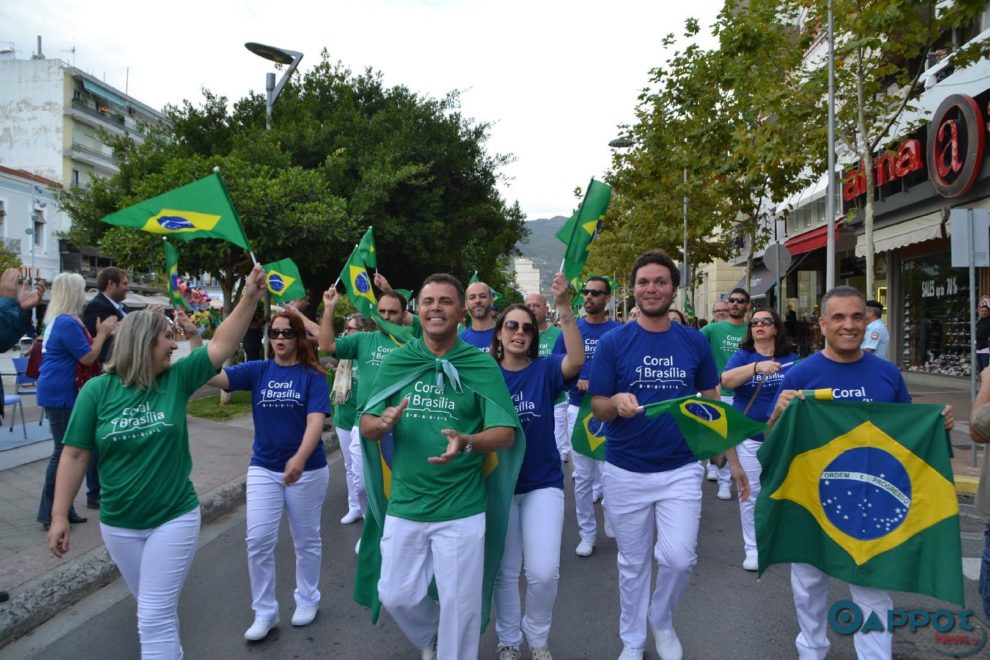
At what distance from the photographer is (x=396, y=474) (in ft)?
11.5

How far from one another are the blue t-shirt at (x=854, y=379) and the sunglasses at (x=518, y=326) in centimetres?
138

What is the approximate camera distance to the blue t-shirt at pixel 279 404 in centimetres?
447

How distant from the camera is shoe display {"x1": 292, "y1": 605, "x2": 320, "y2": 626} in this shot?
4.48 meters

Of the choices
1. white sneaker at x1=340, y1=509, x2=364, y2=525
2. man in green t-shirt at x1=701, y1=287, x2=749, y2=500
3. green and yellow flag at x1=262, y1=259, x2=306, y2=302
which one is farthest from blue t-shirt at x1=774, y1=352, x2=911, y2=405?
green and yellow flag at x1=262, y1=259, x2=306, y2=302

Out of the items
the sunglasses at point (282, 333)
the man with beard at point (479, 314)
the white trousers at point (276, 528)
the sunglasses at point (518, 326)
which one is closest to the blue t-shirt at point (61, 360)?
the sunglasses at point (282, 333)

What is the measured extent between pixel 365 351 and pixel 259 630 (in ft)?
7.54

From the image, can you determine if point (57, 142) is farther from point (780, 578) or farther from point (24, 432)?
point (780, 578)

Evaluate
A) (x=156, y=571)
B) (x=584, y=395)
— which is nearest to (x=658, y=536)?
(x=584, y=395)

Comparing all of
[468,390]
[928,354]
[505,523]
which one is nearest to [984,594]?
[505,523]

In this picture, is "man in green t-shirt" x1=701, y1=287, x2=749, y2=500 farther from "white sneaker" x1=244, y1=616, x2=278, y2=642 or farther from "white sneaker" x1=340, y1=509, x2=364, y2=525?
"white sneaker" x1=244, y1=616, x2=278, y2=642

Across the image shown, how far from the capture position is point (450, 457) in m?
3.18

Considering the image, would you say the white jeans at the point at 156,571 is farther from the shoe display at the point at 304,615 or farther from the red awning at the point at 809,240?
the red awning at the point at 809,240

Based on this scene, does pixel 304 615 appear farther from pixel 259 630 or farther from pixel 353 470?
pixel 353 470

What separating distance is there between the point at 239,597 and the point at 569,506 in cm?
352
